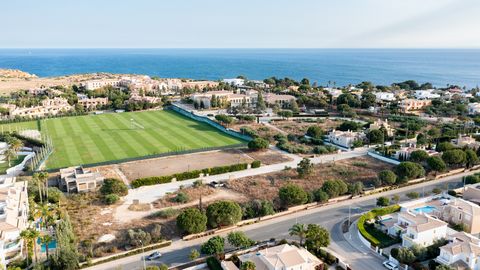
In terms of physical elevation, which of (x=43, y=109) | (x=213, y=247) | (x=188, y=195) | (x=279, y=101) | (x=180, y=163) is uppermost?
(x=43, y=109)

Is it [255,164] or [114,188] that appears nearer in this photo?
[114,188]

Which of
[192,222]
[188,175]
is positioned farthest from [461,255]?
[188,175]

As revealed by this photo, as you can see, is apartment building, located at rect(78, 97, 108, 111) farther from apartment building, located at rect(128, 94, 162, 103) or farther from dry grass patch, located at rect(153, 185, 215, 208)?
dry grass patch, located at rect(153, 185, 215, 208)

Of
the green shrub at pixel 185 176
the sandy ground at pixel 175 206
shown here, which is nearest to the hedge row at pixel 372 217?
the sandy ground at pixel 175 206

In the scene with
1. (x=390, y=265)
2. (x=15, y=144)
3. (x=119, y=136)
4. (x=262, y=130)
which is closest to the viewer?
(x=390, y=265)

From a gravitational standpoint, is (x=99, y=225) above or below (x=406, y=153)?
below

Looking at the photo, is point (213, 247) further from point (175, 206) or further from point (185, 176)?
point (185, 176)

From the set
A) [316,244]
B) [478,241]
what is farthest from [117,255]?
[478,241]
